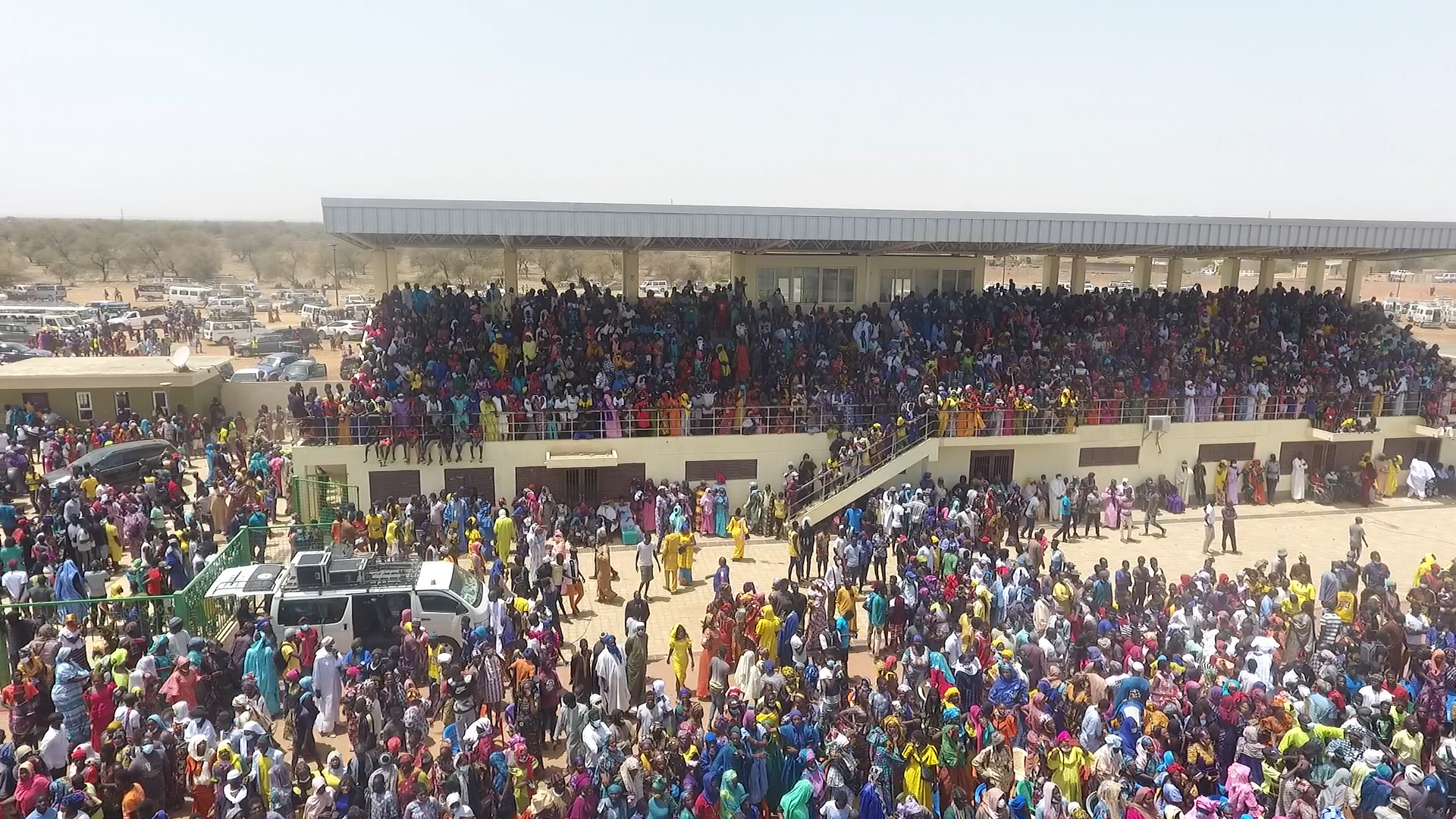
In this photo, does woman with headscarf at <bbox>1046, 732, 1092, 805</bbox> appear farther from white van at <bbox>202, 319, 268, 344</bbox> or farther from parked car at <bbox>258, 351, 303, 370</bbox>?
white van at <bbox>202, 319, 268, 344</bbox>

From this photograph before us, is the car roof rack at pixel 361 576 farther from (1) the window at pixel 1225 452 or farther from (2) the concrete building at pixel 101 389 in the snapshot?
(1) the window at pixel 1225 452

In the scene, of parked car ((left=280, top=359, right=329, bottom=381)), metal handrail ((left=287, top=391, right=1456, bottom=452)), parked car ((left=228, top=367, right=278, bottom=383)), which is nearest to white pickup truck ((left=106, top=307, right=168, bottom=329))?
parked car ((left=228, top=367, right=278, bottom=383))

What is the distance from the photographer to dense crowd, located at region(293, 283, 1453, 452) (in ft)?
65.3

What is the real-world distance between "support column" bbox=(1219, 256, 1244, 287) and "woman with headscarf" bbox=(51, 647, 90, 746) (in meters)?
30.0

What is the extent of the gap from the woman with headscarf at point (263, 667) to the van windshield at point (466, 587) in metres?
2.42

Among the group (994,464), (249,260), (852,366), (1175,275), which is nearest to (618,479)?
(852,366)

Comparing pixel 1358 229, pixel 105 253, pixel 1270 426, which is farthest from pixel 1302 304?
pixel 105 253

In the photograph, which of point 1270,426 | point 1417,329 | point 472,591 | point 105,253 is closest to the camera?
point 472,591

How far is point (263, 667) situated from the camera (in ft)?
35.7

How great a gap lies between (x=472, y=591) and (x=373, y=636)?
1.46 metres

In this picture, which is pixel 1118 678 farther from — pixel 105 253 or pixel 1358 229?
pixel 105 253

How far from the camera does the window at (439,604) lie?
1242 cm

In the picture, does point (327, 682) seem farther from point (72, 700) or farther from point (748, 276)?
point (748, 276)

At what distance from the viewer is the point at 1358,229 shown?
79.5 ft
